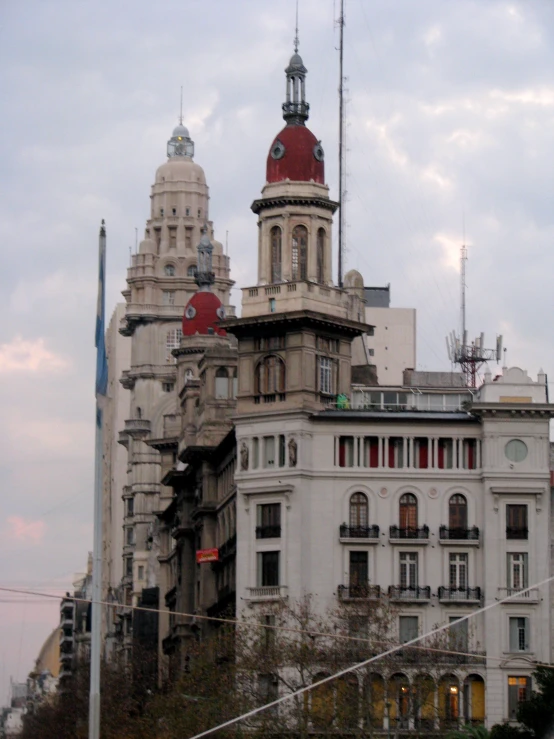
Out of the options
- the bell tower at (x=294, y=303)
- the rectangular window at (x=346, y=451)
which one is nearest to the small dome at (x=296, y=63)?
the bell tower at (x=294, y=303)

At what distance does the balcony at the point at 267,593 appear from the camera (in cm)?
11731

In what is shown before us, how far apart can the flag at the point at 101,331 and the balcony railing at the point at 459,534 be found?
4771cm

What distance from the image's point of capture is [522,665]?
11625cm

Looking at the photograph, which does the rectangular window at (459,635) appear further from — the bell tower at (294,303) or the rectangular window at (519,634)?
the bell tower at (294,303)

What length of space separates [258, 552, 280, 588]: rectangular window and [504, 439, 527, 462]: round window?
1370 centimetres

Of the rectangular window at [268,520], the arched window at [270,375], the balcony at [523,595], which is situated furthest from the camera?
the arched window at [270,375]

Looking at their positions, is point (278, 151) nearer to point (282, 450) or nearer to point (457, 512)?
point (282, 450)

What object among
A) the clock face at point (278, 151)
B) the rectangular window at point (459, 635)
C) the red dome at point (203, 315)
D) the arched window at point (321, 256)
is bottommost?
the rectangular window at point (459, 635)

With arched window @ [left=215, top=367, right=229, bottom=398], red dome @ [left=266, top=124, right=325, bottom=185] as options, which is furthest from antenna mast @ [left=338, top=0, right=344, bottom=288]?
red dome @ [left=266, top=124, right=325, bottom=185]

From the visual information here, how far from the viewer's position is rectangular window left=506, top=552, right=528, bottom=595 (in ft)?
388

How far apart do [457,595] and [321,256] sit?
21290 millimetres

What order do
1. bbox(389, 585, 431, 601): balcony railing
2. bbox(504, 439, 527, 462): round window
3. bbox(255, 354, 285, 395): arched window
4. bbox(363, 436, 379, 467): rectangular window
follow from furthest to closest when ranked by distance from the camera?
bbox(255, 354, 285, 395): arched window, bbox(363, 436, 379, 467): rectangular window, bbox(504, 439, 527, 462): round window, bbox(389, 585, 431, 601): balcony railing

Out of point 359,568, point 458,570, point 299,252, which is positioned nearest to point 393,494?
point 359,568

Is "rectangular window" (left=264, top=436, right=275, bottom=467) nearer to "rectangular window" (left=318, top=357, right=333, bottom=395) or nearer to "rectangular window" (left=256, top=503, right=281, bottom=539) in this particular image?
"rectangular window" (left=256, top=503, right=281, bottom=539)
